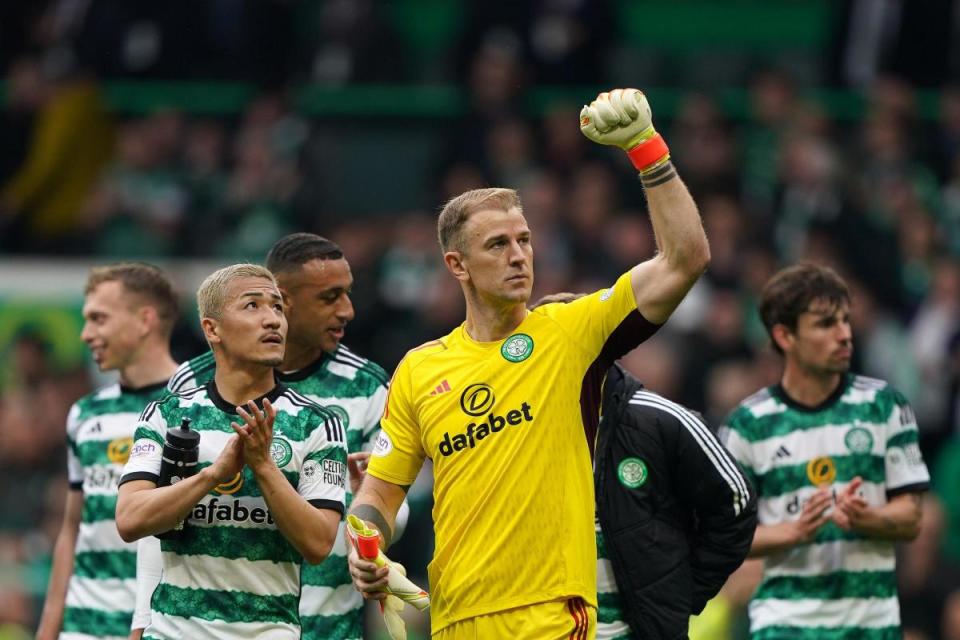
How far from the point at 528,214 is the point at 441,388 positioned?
805 centimetres

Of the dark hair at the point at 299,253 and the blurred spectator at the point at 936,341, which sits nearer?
the dark hair at the point at 299,253

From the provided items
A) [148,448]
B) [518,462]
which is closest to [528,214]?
[148,448]

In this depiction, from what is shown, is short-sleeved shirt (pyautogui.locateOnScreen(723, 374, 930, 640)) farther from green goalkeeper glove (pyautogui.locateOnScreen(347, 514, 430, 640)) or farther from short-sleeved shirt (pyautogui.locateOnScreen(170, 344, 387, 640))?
green goalkeeper glove (pyautogui.locateOnScreen(347, 514, 430, 640))

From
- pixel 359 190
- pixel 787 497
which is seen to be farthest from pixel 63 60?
pixel 787 497

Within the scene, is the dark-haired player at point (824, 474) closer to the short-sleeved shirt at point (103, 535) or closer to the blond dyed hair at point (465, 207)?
the blond dyed hair at point (465, 207)

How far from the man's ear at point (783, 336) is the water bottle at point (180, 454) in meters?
3.04

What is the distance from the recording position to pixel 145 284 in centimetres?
819

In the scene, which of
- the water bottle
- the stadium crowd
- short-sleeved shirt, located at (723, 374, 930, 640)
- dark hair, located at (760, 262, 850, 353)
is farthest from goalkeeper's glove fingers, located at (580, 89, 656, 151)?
the stadium crowd

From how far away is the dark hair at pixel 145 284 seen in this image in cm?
818

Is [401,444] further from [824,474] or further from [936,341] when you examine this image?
[936,341]

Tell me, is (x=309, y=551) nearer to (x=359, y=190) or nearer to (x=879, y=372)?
(x=879, y=372)

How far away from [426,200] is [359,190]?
0.74 meters

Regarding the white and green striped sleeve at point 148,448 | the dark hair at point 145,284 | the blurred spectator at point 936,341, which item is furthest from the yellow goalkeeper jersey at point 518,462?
the blurred spectator at point 936,341

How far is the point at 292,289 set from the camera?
24.3 ft
